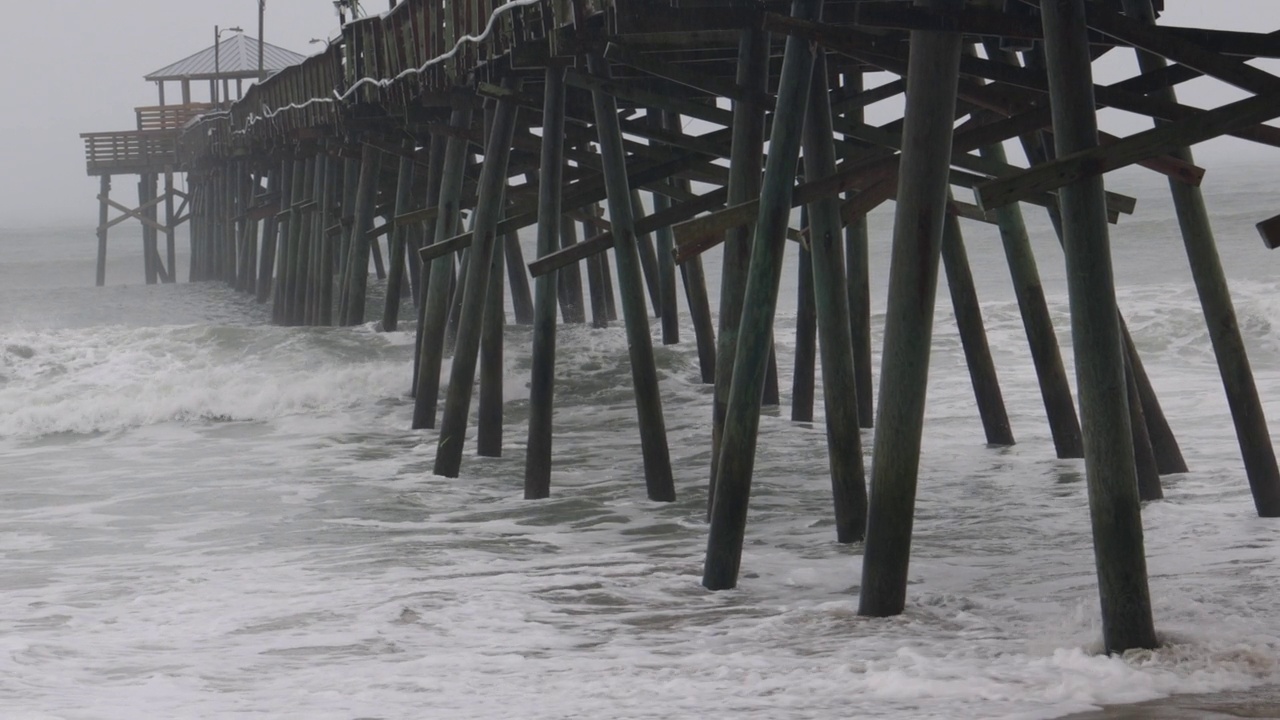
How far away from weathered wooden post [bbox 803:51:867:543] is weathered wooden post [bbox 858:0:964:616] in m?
1.19

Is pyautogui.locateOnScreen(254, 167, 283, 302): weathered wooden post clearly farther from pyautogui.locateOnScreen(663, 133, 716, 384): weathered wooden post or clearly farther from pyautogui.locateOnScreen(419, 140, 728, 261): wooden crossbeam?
pyautogui.locateOnScreen(419, 140, 728, 261): wooden crossbeam

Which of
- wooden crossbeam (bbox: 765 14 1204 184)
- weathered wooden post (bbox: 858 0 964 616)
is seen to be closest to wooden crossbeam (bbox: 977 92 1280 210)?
weathered wooden post (bbox: 858 0 964 616)

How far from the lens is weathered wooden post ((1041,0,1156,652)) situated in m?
4.36

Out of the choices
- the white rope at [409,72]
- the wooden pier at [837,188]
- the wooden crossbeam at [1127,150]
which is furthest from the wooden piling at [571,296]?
the wooden crossbeam at [1127,150]

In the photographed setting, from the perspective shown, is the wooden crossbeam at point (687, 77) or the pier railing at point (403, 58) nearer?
the wooden crossbeam at point (687, 77)

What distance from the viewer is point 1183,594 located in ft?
17.3

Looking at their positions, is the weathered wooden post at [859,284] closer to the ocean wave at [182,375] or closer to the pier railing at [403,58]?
the pier railing at [403,58]

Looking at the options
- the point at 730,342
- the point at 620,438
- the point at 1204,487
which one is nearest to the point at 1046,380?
the point at 1204,487

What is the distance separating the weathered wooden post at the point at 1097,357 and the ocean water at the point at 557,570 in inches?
8.1

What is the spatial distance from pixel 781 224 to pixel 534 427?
9.57 feet

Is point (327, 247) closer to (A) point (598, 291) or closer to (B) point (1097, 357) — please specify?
(A) point (598, 291)

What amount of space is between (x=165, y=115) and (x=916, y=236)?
3578cm

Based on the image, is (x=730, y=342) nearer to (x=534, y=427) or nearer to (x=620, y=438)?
(x=534, y=427)

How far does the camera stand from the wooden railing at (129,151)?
36.4 meters
